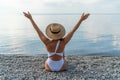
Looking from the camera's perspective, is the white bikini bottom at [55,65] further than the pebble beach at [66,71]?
Yes

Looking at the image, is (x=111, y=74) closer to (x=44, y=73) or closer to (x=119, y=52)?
(x=44, y=73)

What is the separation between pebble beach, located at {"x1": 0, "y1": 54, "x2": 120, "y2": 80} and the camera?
354 inches

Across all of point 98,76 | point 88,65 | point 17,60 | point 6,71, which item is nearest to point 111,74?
point 98,76

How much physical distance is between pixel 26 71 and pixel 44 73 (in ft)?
2.18

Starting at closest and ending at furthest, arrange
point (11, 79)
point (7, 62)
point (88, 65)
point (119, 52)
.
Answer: point (11, 79)
point (88, 65)
point (7, 62)
point (119, 52)

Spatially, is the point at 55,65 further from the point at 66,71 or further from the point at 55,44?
the point at 55,44

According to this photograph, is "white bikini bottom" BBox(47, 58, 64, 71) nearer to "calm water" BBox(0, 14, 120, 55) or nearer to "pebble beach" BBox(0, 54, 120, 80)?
"pebble beach" BBox(0, 54, 120, 80)

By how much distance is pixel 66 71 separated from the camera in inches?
384

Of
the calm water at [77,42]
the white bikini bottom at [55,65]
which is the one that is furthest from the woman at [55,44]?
the calm water at [77,42]

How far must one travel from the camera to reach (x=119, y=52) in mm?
18109

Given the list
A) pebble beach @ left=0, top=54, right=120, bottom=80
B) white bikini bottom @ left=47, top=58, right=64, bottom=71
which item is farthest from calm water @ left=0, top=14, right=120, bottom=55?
white bikini bottom @ left=47, top=58, right=64, bottom=71

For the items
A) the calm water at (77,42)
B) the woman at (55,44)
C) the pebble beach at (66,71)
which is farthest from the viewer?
the calm water at (77,42)

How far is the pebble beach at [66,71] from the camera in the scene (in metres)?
8.98

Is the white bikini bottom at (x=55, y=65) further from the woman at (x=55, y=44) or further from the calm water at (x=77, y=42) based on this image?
the calm water at (x=77, y=42)
